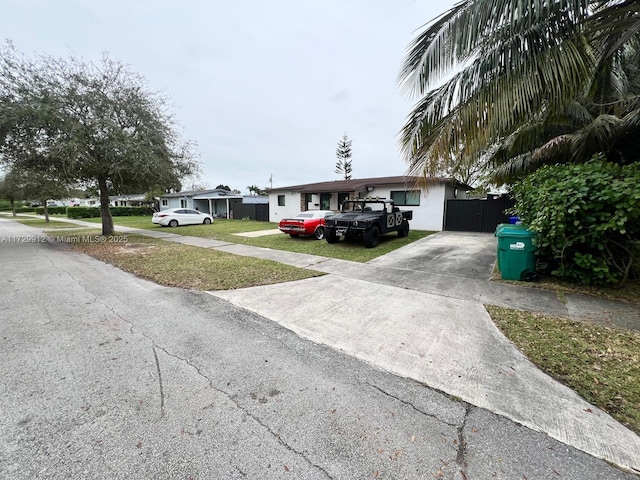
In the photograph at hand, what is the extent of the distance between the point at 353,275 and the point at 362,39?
6822 mm

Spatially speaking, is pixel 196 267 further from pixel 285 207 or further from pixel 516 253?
pixel 285 207

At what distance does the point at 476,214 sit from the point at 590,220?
10.9 metres

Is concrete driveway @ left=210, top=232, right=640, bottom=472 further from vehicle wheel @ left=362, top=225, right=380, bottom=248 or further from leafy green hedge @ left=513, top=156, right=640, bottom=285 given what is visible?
vehicle wheel @ left=362, top=225, right=380, bottom=248

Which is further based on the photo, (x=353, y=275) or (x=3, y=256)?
(x=3, y=256)

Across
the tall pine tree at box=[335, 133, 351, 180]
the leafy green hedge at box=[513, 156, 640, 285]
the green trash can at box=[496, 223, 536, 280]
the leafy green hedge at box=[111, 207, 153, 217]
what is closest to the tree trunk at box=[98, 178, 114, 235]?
the green trash can at box=[496, 223, 536, 280]

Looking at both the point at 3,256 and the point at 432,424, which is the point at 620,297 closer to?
the point at 432,424

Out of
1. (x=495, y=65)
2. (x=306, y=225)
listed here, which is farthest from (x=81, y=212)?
(x=495, y=65)

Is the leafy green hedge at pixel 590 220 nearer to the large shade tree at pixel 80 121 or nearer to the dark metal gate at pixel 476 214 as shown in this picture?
the dark metal gate at pixel 476 214

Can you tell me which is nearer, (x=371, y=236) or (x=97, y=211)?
(x=371, y=236)

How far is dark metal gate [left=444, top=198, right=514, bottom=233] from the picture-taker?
47.3 ft

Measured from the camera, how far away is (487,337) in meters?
3.49

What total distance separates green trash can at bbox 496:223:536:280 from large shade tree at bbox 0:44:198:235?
12.5m

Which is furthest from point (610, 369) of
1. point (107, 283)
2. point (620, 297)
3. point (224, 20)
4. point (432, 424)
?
point (224, 20)

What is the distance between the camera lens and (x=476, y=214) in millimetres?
14898
